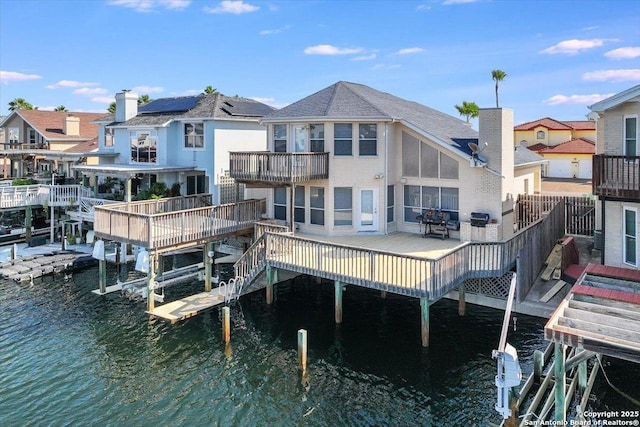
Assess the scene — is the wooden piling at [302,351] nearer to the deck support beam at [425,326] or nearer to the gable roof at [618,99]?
the deck support beam at [425,326]

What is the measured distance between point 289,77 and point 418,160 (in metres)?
26.3

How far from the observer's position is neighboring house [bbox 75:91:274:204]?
2816cm

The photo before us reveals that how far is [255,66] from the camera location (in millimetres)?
43875

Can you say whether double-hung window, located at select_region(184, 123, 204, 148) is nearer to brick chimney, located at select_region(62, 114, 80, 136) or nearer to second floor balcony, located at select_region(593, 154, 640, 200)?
brick chimney, located at select_region(62, 114, 80, 136)

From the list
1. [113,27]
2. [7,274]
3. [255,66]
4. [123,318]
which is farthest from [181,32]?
[123,318]

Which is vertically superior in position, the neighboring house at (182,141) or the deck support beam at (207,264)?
the neighboring house at (182,141)

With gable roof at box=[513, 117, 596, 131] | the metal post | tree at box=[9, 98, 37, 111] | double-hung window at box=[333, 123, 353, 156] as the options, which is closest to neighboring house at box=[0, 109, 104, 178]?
tree at box=[9, 98, 37, 111]

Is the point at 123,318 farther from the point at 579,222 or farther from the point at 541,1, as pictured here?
the point at 541,1

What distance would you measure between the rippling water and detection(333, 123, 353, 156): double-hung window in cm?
655

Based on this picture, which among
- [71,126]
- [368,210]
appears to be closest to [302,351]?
[368,210]

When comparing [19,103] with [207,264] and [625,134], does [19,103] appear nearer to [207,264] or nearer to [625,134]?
[207,264]

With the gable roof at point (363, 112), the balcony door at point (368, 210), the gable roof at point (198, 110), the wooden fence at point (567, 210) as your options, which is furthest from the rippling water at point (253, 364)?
the gable roof at point (198, 110)

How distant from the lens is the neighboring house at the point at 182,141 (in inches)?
1109

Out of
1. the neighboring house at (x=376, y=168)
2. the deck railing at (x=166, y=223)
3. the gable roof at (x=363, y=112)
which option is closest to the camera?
the deck railing at (x=166, y=223)
